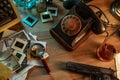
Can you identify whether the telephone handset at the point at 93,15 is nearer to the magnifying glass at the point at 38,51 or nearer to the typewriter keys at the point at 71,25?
the typewriter keys at the point at 71,25

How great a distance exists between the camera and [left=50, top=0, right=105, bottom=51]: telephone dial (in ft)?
3.47

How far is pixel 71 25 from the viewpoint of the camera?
1.08 meters

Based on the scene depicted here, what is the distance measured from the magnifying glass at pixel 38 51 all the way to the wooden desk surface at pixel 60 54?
1.2 inches

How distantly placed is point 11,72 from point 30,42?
170 mm

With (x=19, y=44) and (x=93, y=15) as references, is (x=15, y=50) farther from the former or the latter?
(x=93, y=15)

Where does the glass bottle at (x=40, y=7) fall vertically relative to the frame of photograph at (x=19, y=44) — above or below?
above

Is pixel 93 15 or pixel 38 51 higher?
pixel 93 15

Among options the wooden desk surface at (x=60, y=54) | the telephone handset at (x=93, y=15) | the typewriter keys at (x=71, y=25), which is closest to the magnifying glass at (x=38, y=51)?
the wooden desk surface at (x=60, y=54)

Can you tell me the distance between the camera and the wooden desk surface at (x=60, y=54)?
105cm

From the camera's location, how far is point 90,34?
1.13 metres

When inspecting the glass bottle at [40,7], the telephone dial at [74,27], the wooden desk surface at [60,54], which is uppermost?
the glass bottle at [40,7]

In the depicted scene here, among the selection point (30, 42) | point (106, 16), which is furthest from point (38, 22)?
point (106, 16)

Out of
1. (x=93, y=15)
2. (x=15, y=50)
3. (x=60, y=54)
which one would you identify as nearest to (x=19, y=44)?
(x=15, y=50)

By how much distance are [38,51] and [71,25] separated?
0.20m
